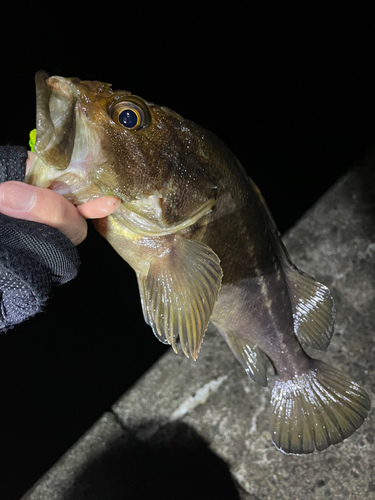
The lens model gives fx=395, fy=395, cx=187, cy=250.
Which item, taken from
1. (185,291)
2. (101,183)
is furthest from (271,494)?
(101,183)

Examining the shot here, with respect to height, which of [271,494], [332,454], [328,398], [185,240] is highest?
[185,240]

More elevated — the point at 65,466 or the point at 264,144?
the point at 264,144

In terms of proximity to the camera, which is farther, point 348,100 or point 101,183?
point 348,100

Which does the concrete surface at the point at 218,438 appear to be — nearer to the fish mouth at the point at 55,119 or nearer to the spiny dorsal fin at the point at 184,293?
the spiny dorsal fin at the point at 184,293

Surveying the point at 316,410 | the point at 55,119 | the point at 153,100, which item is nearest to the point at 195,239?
the point at 55,119

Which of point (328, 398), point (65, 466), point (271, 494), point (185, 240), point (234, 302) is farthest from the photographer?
point (65, 466)

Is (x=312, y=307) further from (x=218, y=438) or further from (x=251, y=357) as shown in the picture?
(x=218, y=438)

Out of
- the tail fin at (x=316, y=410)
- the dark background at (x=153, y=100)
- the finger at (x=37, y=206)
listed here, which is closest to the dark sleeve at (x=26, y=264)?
the finger at (x=37, y=206)

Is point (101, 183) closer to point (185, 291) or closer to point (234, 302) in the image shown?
point (185, 291)
